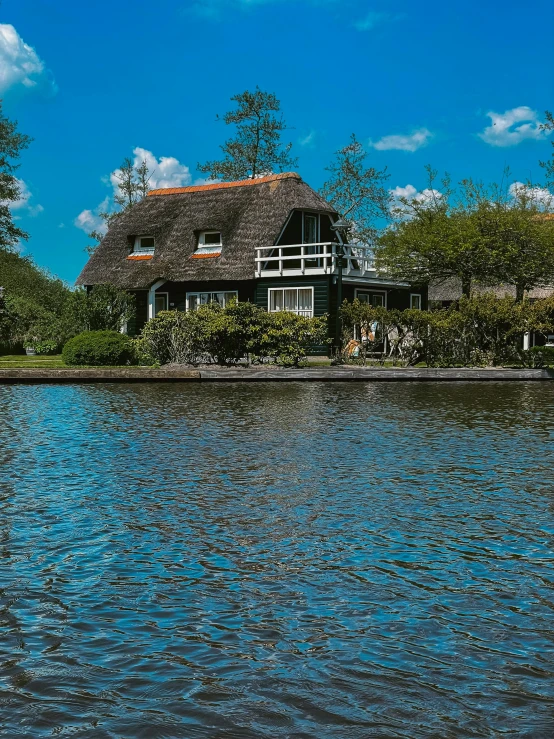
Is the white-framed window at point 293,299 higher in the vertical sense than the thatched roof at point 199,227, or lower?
lower

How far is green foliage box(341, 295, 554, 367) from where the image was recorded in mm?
31172

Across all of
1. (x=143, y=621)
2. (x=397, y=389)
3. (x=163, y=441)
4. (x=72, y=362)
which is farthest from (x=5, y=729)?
(x=72, y=362)

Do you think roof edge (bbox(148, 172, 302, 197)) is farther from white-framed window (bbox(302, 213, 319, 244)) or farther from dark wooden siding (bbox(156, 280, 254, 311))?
dark wooden siding (bbox(156, 280, 254, 311))

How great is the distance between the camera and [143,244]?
4872 cm

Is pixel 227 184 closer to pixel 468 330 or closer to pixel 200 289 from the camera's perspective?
pixel 200 289

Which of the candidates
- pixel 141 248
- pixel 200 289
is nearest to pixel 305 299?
pixel 200 289

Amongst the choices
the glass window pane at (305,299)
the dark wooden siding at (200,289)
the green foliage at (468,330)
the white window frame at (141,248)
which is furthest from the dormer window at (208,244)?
the green foliage at (468,330)

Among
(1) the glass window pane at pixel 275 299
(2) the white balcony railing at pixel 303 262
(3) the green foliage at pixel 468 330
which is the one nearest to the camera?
(3) the green foliage at pixel 468 330

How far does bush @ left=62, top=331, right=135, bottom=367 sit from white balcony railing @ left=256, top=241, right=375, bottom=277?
373 inches

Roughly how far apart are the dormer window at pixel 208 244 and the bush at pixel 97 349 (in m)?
13.6

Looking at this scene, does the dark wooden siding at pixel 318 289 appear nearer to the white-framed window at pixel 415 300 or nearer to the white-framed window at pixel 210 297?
the white-framed window at pixel 210 297

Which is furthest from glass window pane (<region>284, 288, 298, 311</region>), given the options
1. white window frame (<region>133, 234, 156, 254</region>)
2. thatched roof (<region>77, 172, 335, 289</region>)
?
white window frame (<region>133, 234, 156, 254</region>)

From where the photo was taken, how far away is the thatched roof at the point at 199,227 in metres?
43.0

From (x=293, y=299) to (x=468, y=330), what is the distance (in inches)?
401
